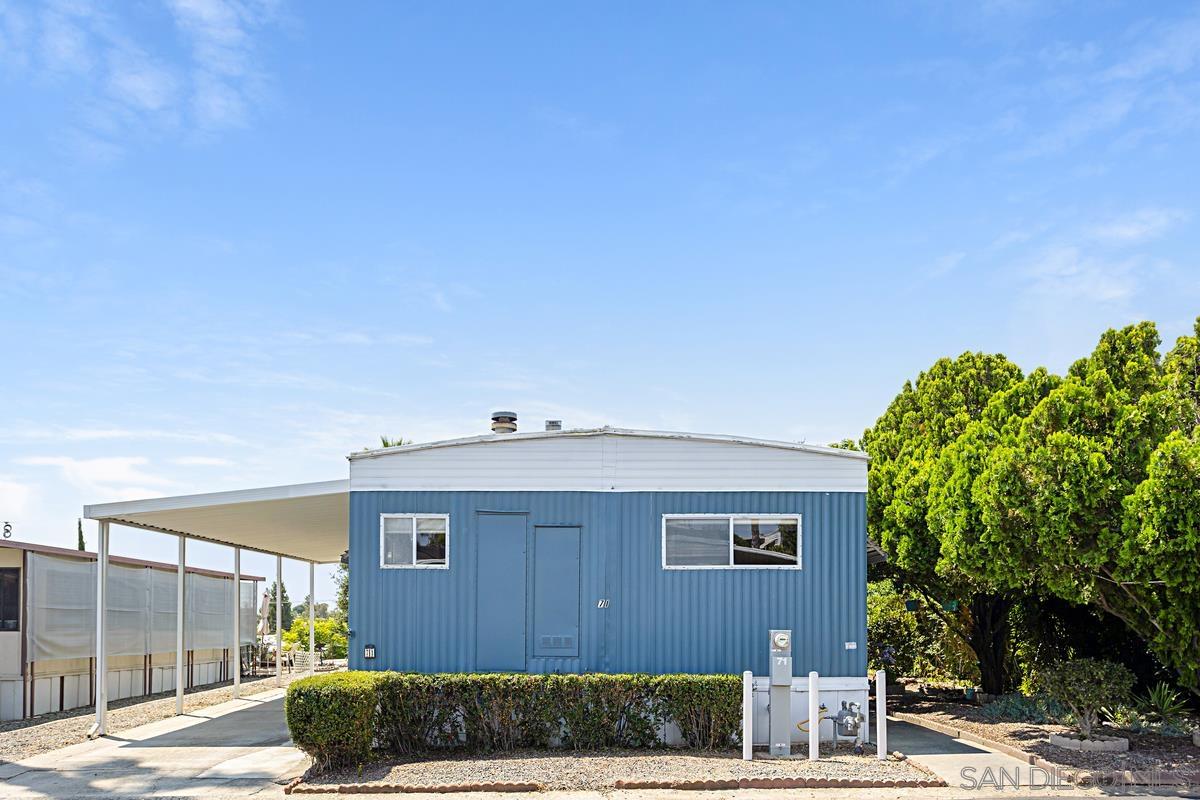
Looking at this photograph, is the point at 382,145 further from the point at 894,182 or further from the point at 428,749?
the point at 428,749

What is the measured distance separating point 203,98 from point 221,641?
1281cm

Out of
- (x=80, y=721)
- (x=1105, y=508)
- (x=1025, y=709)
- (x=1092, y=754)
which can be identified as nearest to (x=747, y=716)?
(x=1092, y=754)

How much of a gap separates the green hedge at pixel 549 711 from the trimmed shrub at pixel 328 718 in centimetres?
83

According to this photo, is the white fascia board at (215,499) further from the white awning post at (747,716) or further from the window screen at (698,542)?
the white awning post at (747,716)

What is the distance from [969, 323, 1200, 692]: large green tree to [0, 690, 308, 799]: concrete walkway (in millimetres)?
7818

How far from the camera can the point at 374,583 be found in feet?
38.9

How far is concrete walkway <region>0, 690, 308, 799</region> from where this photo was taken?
996 cm

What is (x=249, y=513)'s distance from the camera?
13.7 meters

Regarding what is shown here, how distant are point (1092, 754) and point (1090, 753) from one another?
0.04 m

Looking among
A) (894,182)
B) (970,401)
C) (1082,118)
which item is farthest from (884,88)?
(970,401)

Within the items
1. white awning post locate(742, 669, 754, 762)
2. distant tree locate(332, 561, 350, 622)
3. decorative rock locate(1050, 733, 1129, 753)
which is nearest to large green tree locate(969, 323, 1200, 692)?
decorative rock locate(1050, 733, 1129, 753)

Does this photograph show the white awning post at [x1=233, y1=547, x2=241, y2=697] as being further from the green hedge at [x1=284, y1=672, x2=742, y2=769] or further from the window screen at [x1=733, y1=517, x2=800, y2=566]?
the window screen at [x1=733, y1=517, x2=800, y2=566]

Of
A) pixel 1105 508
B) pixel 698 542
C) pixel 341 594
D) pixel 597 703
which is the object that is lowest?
pixel 341 594

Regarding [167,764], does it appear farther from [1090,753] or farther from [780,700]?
[1090,753]
